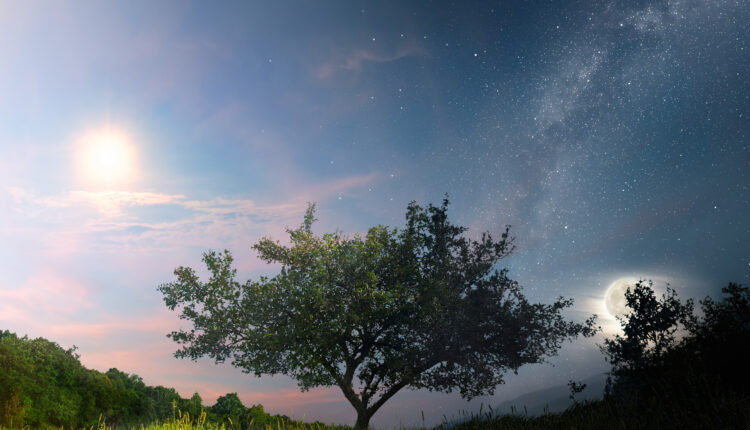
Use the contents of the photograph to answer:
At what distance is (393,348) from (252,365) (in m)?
6.86

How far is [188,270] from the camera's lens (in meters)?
24.2

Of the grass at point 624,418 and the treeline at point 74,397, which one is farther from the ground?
the treeline at point 74,397

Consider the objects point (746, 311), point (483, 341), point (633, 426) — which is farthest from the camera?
point (483, 341)

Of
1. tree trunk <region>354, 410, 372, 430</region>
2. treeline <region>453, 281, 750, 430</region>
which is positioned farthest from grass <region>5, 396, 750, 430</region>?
tree trunk <region>354, 410, 372, 430</region>

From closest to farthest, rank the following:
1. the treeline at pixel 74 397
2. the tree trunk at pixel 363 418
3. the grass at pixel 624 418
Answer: the grass at pixel 624 418, the treeline at pixel 74 397, the tree trunk at pixel 363 418

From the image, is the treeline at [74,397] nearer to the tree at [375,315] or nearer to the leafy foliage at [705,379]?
the tree at [375,315]

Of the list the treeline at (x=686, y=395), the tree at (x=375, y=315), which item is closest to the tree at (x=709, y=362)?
the treeline at (x=686, y=395)

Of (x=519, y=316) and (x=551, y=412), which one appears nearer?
(x=551, y=412)

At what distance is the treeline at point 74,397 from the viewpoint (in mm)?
17281

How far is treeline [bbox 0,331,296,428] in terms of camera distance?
680 inches

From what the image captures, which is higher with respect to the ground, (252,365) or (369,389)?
(252,365)

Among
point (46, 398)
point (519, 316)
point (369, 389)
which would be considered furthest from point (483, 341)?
point (46, 398)

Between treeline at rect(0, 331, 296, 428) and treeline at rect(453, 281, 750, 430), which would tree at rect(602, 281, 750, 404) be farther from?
treeline at rect(0, 331, 296, 428)

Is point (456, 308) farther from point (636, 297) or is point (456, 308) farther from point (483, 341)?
point (636, 297)
